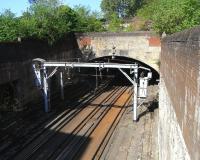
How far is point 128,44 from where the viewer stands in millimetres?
24250

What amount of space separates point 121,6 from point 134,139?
225ft

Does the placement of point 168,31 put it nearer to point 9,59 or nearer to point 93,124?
point 93,124

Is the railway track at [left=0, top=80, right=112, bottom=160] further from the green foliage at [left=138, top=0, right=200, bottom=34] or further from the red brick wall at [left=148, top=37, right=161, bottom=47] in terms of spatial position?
the green foliage at [left=138, top=0, right=200, bottom=34]

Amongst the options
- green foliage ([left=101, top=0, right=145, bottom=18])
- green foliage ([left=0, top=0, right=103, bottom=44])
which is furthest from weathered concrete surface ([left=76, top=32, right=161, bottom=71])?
green foliage ([left=101, top=0, right=145, bottom=18])

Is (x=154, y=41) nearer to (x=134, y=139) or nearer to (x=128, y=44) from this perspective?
(x=128, y=44)

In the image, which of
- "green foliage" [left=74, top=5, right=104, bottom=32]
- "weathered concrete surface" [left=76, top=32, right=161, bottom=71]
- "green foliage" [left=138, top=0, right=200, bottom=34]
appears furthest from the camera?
"green foliage" [left=74, top=5, right=104, bottom=32]

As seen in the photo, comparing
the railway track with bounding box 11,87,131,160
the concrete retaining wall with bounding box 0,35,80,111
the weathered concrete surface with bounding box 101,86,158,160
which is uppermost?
the concrete retaining wall with bounding box 0,35,80,111

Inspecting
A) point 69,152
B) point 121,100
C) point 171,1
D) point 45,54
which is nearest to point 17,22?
point 45,54

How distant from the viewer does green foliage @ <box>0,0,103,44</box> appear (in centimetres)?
2153

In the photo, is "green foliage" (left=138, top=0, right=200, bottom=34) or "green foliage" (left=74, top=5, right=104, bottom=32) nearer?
"green foliage" (left=138, top=0, right=200, bottom=34)

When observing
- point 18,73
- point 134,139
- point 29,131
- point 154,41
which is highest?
point 154,41

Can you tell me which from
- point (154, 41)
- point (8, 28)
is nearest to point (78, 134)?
point (8, 28)

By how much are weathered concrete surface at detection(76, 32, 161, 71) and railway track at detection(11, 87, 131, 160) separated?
4.21 meters

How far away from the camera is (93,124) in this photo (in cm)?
1659
